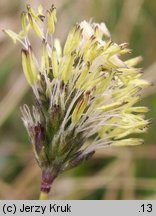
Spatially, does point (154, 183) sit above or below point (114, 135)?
above

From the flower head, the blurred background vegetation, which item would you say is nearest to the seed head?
the flower head

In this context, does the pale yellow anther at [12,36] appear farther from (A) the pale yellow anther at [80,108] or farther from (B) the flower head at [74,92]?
(A) the pale yellow anther at [80,108]

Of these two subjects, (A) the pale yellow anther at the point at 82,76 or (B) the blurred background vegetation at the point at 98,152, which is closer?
(A) the pale yellow anther at the point at 82,76

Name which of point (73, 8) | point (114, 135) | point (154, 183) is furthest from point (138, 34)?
point (114, 135)

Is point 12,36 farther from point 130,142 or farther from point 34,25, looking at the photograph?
point 130,142

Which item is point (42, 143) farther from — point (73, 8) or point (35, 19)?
point (73, 8)

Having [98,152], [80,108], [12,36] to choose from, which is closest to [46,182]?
[80,108]

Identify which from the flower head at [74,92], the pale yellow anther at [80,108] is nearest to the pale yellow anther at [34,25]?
the flower head at [74,92]

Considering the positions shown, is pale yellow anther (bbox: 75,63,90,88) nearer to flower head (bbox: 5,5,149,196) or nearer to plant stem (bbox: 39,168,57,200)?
flower head (bbox: 5,5,149,196)

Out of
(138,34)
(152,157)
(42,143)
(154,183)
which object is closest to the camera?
(42,143)
